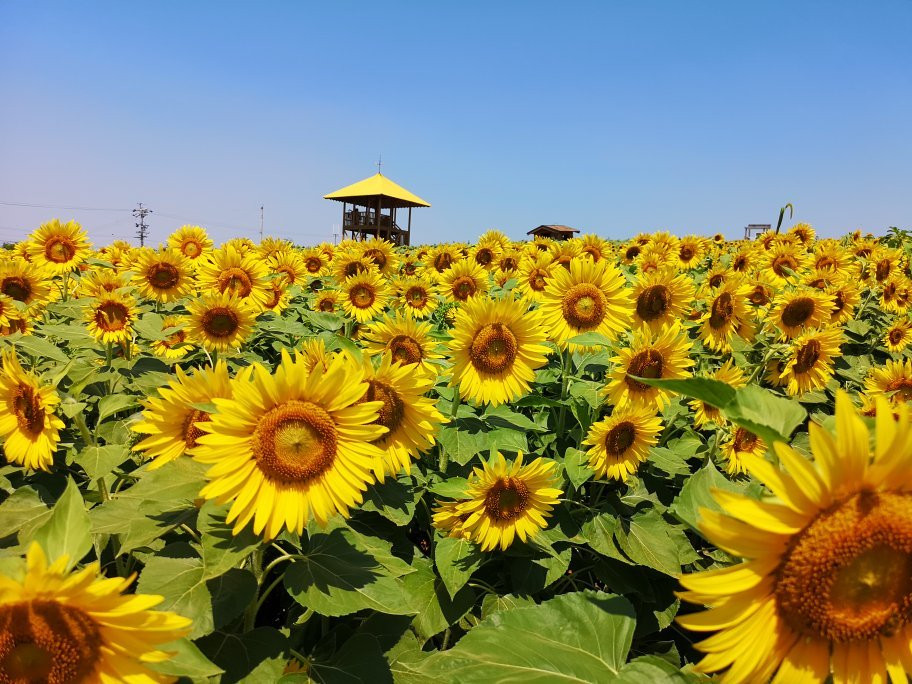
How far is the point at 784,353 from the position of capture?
171 inches

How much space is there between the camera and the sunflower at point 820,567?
944mm

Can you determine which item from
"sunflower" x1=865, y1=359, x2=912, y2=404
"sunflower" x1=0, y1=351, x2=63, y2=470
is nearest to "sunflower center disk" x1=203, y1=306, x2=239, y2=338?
"sunflower" x1=0, y1=351, x2=63, y2=470

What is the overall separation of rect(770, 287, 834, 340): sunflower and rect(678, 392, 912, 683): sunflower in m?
4.34

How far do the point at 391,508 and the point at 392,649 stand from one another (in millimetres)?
614

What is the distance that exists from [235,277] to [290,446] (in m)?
3.87

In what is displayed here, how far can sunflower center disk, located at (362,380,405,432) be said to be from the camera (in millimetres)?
2324

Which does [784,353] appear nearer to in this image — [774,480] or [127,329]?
[774,480]

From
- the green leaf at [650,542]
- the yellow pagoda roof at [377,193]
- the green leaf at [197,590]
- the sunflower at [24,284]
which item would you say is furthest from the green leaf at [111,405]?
the yellow pagoda roof at [377,193]

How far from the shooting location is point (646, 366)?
3.48 meters

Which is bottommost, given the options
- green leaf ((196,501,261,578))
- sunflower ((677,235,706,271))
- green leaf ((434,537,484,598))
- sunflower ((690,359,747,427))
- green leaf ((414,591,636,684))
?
green leaf ((434,537,484,598))

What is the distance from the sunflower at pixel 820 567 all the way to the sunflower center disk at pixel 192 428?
5.92ft

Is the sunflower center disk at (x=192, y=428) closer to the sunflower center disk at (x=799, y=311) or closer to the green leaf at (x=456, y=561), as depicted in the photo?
the green leaf at (x=456, y=561)

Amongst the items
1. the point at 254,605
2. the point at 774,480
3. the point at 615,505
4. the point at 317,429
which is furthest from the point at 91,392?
the point at 774,480

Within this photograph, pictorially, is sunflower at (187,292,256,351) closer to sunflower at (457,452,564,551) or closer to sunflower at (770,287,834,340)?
sunflower at (457,452,564,551)
